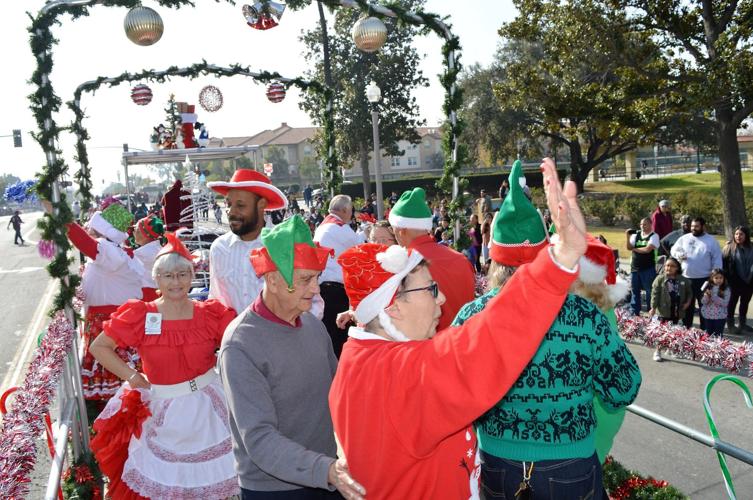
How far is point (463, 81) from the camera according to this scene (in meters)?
43.3

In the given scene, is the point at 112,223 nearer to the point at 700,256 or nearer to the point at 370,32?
the point at 370,32

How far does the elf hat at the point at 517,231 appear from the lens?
2627 mm

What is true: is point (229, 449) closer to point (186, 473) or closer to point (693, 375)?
point (186, 473)

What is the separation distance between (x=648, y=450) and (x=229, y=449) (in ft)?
12.8

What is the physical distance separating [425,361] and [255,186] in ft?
9.44

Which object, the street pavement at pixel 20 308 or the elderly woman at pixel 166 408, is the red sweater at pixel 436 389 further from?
the street pavement at pixel 20 308

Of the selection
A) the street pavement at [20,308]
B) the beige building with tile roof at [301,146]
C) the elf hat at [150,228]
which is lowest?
the street pavement at [20,308]

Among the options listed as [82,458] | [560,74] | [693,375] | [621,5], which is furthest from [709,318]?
[560,74]

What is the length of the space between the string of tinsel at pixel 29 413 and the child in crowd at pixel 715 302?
26.0 feet

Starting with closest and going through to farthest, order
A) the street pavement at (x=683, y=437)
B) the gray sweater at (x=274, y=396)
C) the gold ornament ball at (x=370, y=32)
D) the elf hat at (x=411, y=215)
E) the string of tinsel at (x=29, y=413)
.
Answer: the gray sweater at (x=274, y=396), the string of tinsel at (x=29, y=413), the elf hat at (x=411, y=215), the street pavement at (x=683, y=437), the gold ornament ball at (x=370, y=32)

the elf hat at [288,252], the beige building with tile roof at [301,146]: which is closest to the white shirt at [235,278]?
the elf hat at [288,252]

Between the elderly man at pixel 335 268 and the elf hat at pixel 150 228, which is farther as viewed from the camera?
the elf hat at pixel 150 228

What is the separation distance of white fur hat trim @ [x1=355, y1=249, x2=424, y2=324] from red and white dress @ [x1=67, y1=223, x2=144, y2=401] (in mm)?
4741

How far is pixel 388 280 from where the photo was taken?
6.44ft
